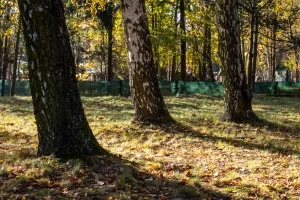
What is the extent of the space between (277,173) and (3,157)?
4.42 meters

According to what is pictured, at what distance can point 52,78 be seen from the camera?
4.63 meters

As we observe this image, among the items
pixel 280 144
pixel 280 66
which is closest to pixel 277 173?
pixel 280 144

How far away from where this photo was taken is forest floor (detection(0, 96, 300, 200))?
4137mm

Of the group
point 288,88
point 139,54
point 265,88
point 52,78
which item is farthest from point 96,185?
point 265,88

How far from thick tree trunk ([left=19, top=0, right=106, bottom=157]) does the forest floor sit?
333mm

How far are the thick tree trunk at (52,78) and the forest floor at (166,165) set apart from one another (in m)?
0.33

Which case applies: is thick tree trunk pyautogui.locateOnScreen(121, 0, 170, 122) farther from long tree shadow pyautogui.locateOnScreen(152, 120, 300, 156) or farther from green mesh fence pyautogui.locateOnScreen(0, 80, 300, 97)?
green mesh fence pyautogui.locateOnScreen(0, 80, 300, 97)

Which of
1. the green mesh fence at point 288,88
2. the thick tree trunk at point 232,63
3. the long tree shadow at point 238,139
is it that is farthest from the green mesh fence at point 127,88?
the long tree shadow at point 238,139

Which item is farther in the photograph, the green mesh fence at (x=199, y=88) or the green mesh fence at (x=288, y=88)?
the green mesh fence at (x=288, y=88)

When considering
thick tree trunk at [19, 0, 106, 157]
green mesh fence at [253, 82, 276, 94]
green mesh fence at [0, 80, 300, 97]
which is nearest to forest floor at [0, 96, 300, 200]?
thick tree trunk at [19, 0, 106, 157]

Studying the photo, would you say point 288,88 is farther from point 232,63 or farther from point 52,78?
point 52,78

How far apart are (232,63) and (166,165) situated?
4.28m

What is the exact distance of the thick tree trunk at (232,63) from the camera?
28.6 feet

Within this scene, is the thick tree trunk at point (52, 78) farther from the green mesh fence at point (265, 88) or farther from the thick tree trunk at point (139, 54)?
the green mesh fence at point (265, 88)
